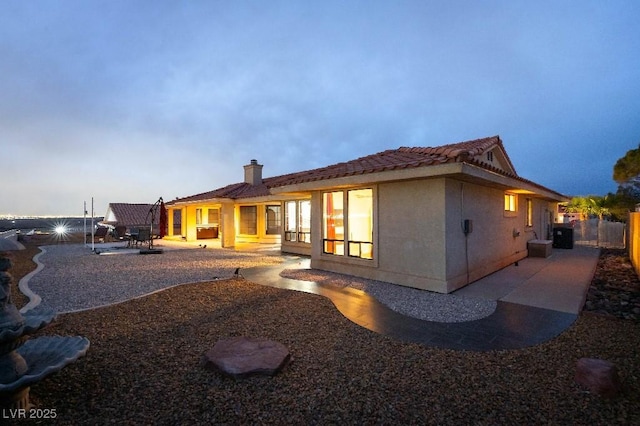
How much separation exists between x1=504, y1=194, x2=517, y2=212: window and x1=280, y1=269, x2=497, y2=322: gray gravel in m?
5.97

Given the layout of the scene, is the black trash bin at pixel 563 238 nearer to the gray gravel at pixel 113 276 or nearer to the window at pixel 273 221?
the gray gravel at pixel 113 276

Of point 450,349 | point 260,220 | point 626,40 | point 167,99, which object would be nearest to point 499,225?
point 450,349

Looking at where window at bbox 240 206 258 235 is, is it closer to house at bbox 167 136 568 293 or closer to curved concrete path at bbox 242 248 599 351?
house at bbox 167 136 568 293

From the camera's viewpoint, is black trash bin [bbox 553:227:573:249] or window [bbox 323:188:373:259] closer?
window [bbox 323:188:373:259]

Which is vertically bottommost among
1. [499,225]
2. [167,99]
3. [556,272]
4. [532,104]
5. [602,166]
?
[556,272]

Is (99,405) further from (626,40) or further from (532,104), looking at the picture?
(532,104)

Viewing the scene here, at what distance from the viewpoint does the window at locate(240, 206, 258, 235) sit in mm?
18531

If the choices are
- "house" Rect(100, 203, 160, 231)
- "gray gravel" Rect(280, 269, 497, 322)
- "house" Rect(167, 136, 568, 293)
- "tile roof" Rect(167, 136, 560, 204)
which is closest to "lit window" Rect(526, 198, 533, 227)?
"house" Rect(167, 136, 568, 293)

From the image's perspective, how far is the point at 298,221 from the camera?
14.3 meters

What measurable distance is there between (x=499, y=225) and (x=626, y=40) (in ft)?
323

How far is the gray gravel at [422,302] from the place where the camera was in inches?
204

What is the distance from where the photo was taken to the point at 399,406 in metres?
2.62

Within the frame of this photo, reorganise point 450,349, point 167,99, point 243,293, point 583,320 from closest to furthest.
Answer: point 450,349 → point 583,320 → point 243,293 → point 167,99

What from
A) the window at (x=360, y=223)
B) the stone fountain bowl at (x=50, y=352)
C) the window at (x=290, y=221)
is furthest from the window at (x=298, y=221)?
the stone fountain bowl at (x=50, y=352)
